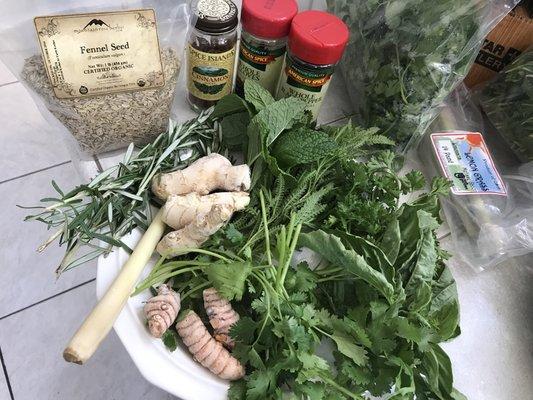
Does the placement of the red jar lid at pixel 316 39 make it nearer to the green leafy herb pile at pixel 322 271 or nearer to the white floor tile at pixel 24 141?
the green leafy herb pile at pixel 322 271

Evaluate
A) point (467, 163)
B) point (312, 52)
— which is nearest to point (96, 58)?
point (312, 52)

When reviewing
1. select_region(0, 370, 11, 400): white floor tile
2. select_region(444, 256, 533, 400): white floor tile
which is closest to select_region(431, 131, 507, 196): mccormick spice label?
select_region(444, 256, 533, 400): white floor tile

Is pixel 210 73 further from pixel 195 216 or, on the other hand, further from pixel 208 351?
pixel 208 351

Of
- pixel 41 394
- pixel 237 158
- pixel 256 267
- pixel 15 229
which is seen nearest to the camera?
pixel 256 267

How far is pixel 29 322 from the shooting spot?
2.75 feet

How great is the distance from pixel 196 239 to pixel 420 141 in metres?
0.48

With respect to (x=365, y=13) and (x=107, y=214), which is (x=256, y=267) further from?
(x=365, y=13)

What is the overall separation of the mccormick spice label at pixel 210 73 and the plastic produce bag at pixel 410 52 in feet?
0.75

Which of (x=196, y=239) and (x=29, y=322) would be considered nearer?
(x=196, y=239)

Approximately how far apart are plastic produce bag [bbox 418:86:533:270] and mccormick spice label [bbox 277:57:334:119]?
0.24 metres

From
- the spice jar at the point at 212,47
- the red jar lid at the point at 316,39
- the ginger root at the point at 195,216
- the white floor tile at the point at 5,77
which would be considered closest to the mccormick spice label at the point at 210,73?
the spice jar at the point at 212,47

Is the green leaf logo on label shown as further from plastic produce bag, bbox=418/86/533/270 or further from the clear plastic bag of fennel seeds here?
plastic produce bag, bbox=418/86/533/270

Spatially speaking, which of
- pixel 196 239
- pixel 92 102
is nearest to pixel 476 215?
pixel 196 239

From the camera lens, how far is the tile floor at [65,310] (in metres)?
0.69
